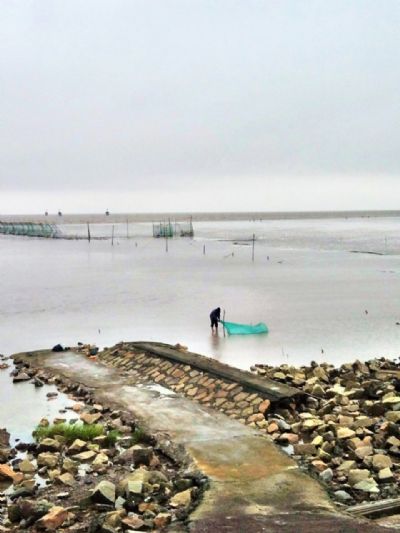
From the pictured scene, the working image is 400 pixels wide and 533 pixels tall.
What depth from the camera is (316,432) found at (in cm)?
921

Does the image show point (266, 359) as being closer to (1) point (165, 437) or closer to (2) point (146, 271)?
(1) point (165, 437)

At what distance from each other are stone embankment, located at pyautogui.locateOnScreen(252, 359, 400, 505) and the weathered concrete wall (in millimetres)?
374

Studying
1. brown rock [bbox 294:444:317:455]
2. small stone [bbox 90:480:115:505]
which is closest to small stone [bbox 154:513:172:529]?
small stone [bbox 90:480:115:505]

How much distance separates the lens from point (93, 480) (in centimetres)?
782

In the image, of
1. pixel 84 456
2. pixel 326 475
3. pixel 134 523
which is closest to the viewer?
pixel 134 523

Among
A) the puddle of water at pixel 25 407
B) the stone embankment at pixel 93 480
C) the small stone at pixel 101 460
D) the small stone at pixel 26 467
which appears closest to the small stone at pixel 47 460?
the stone embankment at pixel 93 480

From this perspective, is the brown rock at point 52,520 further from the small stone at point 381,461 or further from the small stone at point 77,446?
the small stone at point 381,461

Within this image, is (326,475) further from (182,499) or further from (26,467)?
(26,467)

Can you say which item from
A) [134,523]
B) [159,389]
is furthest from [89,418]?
[134,523]

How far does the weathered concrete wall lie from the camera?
10574 mm

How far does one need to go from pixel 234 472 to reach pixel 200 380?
5.08m

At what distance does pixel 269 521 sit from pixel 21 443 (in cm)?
482

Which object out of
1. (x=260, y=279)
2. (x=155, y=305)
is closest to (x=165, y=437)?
(x=155, y=305)

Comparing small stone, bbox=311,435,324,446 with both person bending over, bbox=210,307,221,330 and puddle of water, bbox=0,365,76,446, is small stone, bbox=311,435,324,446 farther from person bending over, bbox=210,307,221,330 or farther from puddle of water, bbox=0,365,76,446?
person bending over, bbox=210,307,221,330
